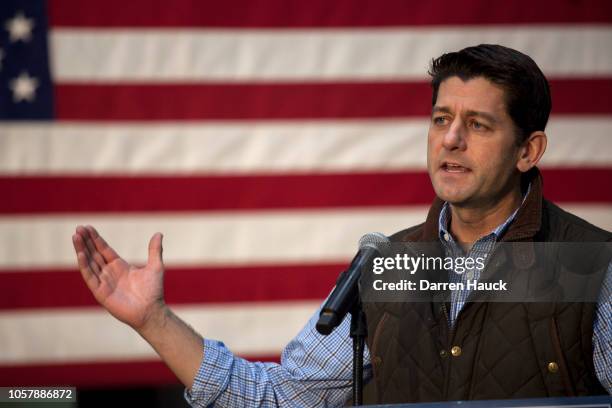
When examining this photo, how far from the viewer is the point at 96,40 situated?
133 inches

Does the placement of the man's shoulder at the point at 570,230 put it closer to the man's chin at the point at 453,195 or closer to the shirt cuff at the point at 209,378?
the man's chin at the point at 453,195

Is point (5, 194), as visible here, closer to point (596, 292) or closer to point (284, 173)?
point (284, 173)

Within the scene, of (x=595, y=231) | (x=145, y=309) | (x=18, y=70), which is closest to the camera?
(x=145, y=309)

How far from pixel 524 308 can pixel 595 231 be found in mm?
236

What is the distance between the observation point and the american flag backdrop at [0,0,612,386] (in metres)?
3.38

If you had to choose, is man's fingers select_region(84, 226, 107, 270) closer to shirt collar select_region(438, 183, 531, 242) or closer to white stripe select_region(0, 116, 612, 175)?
shirt collar select_region(438, 183, 531, 242)

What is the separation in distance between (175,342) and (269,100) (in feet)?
5.72

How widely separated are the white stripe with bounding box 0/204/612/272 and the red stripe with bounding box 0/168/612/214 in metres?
0.04

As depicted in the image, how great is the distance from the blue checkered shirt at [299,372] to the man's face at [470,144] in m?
0.12

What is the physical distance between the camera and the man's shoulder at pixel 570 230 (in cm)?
190

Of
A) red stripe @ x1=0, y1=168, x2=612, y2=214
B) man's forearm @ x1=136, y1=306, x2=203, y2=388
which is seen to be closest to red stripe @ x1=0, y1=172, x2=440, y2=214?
red stripe @ x1=0, y1=168, x2=612, y2=214

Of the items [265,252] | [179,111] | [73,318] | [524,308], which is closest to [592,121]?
[265,252]

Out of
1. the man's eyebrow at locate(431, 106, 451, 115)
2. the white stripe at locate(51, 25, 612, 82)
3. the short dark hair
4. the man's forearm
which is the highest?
the white stripe at locate(51, 25, 612, 82)

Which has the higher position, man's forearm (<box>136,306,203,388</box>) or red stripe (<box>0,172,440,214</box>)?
red stripe (<box>0,172,440,214</box>)
